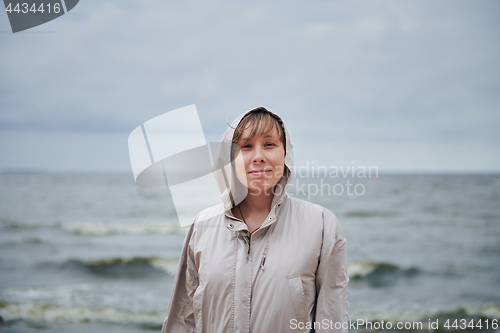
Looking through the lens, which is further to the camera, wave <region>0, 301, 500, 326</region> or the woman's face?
wave <region>0, 301, 500, 326</region>

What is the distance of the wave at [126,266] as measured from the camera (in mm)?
10609

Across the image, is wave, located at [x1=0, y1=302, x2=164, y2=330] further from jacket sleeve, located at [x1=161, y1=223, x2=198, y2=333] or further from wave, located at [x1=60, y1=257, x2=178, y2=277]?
jacket sleeve, located at [x1=161, y1=223, x2=198, y2=333]

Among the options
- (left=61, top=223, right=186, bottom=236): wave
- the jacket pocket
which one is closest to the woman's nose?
the jacket pocket

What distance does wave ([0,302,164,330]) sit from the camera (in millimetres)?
6629

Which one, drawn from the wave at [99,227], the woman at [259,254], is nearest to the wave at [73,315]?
the woman at [259,254]

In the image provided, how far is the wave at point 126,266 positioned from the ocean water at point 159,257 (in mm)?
31

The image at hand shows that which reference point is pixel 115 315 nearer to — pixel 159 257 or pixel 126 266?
pixel 126 266

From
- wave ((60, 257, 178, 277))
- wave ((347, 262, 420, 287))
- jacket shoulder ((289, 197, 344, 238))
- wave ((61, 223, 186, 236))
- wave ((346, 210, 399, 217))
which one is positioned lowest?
wave ((346, 210, 399, 217))

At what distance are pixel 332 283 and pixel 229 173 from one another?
806mm

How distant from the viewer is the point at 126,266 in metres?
11.2

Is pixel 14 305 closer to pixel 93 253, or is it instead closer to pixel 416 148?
pixel 93 253

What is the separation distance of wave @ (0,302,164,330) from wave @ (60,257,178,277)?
10.3ft

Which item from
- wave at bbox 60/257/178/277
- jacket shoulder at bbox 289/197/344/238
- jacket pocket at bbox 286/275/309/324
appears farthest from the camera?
wave at bbox 60/257/178/277

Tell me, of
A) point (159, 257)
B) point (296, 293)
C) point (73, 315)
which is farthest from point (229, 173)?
point (159, 257)
